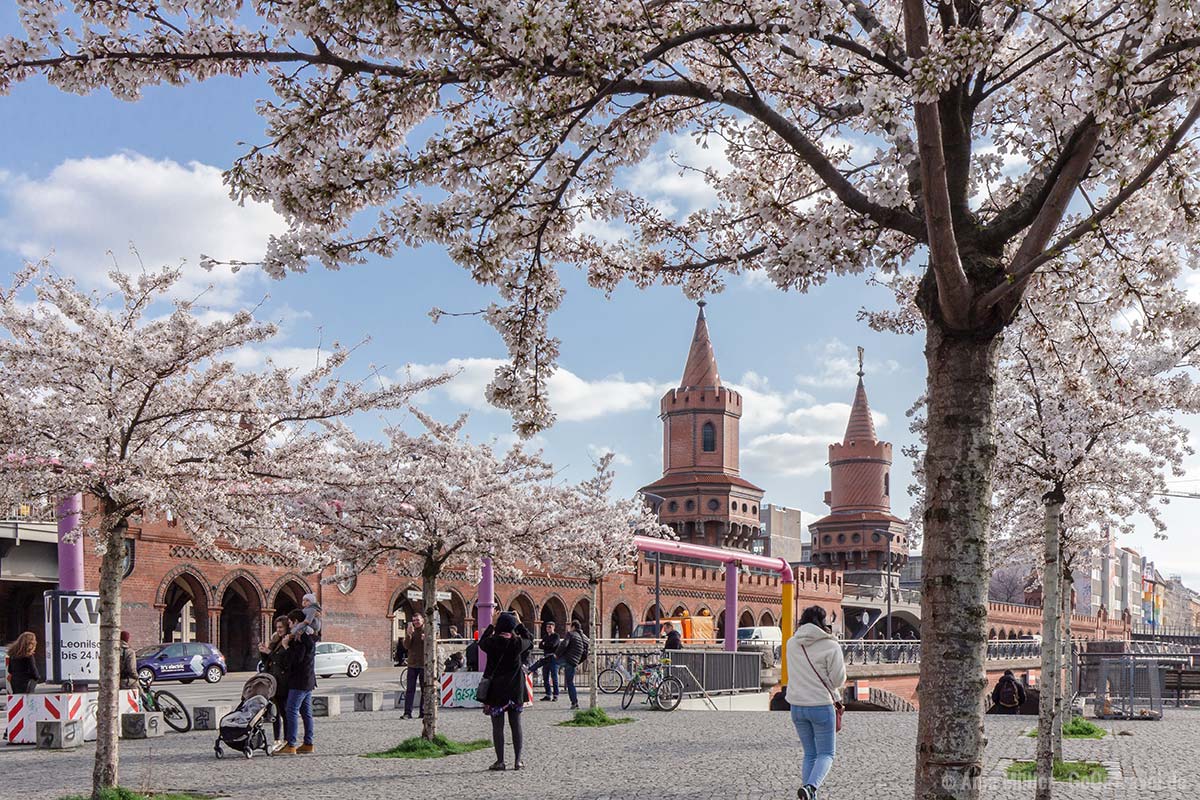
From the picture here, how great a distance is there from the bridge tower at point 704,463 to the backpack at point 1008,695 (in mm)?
59807

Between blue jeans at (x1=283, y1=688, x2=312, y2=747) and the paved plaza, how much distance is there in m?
0.26

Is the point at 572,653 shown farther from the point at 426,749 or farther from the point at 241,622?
the point at 241,622

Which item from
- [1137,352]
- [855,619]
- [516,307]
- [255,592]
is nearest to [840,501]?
[855,619]

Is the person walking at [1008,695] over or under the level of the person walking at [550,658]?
under

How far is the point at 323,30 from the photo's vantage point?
5.01 m

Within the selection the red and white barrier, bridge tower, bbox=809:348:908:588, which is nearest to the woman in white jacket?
the red and white barrier

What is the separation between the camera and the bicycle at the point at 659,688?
21.6 metres

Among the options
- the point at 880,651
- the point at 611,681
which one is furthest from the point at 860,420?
the point at 611,681

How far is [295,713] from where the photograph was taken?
13359 mm

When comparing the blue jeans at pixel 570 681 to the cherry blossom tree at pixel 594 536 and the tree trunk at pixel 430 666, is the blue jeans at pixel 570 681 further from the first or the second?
the tree trunk at pixel 430 666

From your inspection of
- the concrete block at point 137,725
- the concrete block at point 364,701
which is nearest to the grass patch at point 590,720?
the concrete block at point 364,701

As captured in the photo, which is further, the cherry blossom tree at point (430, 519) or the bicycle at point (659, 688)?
the bicycle at point (659, 688)

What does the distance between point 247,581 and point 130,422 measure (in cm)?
3331

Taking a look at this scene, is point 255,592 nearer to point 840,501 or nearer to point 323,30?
point 323,30
